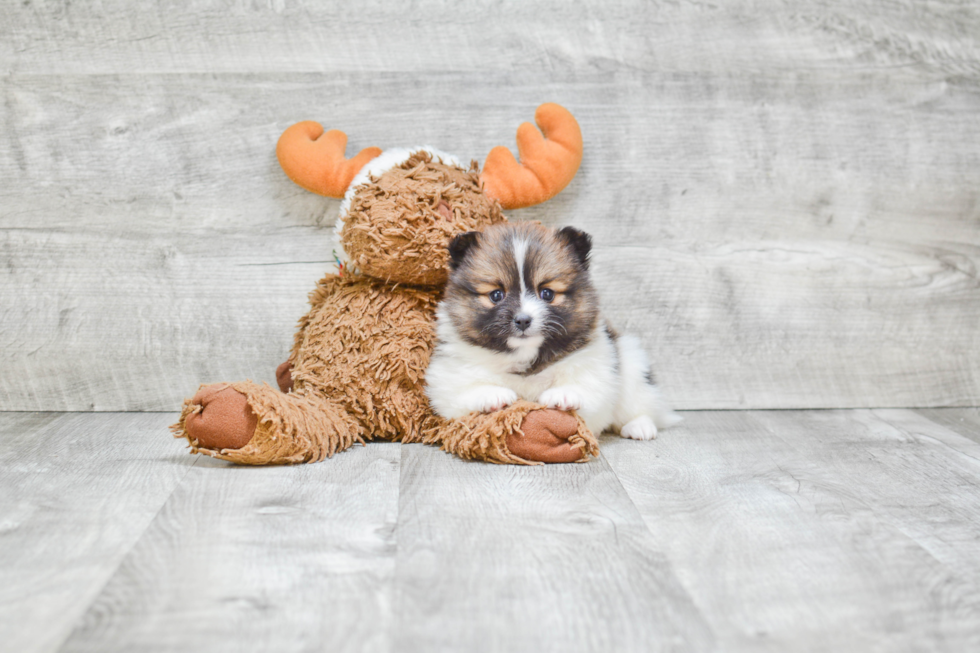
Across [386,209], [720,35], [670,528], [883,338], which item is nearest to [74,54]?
[386,209]

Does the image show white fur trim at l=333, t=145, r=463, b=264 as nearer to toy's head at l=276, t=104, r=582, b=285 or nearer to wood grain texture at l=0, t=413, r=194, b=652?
toy's head at l=276, t=104, r=582, b=285

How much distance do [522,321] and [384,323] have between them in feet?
1.15

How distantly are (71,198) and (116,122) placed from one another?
0.71ft

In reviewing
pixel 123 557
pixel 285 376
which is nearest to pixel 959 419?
pixel 285 376

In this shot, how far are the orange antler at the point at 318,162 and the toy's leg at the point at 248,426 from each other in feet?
1.75

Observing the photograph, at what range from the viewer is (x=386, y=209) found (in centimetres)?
160

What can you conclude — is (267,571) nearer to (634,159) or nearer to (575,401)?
(575,401)

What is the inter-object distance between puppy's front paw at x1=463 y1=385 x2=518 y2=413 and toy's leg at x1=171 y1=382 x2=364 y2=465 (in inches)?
12.1

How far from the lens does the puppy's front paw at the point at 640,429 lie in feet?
5.75

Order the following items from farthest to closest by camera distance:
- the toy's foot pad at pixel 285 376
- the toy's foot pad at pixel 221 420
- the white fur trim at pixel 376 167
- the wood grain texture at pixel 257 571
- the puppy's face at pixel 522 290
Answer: the toy's foot pad at pixel 285 376 → the white fur trim at pixel 376 167 → the puppy's face at pixel 522 290 → the toy's foot pad at pixel 221 420 → the wood grain texture at pixel 257 571

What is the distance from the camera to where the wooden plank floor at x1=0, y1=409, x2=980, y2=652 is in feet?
2.97

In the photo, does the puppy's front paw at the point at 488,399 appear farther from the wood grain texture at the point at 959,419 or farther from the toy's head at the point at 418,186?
the wood grain texture at the point at 959,419

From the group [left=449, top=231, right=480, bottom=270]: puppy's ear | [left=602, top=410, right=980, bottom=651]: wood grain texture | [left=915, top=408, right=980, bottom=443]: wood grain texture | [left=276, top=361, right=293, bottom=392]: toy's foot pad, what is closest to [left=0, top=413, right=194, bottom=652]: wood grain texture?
[left=276, top=361, right=293, bottom=392]: toy's foot pad

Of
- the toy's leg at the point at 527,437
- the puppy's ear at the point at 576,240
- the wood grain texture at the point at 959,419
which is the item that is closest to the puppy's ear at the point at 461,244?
the puppy's ear at the point at 576,240
